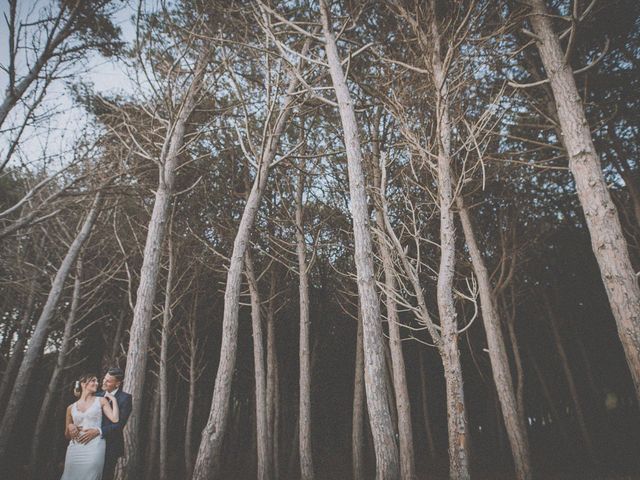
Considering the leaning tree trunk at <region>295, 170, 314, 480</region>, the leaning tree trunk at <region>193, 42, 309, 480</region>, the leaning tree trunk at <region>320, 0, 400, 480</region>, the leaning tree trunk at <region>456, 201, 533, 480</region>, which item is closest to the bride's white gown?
the leaning tree trunk at <region>193, 42, 309, 480</region>

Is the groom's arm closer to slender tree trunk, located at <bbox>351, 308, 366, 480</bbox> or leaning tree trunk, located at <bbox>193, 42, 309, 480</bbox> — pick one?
leaning tree trunk, located at <bbox>193, 42, 309, 480</bbox>

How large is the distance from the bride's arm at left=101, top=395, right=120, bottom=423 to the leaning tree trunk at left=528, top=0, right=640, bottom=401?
17.5 ft

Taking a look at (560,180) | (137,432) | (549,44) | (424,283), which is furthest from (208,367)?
(549,44)

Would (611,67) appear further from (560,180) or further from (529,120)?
(560,180)

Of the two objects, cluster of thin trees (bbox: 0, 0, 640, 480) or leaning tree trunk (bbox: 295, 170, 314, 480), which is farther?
leaning tree trunk (bbox: 295, 170, 314, 480)

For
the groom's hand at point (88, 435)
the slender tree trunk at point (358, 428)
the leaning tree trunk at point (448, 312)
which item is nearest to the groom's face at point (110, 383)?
the groom's hand at point (88, 435)

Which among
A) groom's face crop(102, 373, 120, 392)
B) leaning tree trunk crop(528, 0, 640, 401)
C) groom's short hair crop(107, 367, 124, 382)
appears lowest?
groom's face crop(102, 373, 120, 392)

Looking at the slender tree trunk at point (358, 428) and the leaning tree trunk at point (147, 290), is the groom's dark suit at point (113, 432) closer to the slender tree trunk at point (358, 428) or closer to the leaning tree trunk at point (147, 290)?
the leaning tree trunk at point (147, 290)

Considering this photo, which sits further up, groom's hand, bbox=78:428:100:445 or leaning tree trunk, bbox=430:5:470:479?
leaning tree trunk, bbox=430:5:470:479

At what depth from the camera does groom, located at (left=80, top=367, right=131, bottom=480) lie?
349cm

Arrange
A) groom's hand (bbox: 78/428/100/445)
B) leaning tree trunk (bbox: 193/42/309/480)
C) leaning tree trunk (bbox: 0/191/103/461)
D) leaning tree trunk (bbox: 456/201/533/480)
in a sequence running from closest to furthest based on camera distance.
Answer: groom's hand (bbox: 78/428/100/445)
leaning tree trunk (bbox: 193/42/309/480)
leaning tree trunk (bbox: 456/201/533/480)
leaning tree trunk (bbox: 0/191/103/461)

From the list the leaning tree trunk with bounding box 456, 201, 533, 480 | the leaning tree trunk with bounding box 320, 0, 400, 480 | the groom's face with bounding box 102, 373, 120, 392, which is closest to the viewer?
the leaning tree trunk with bounding box 320, 0, 400, 480

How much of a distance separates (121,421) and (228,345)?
170 cm

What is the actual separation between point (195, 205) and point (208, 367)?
11.5m
